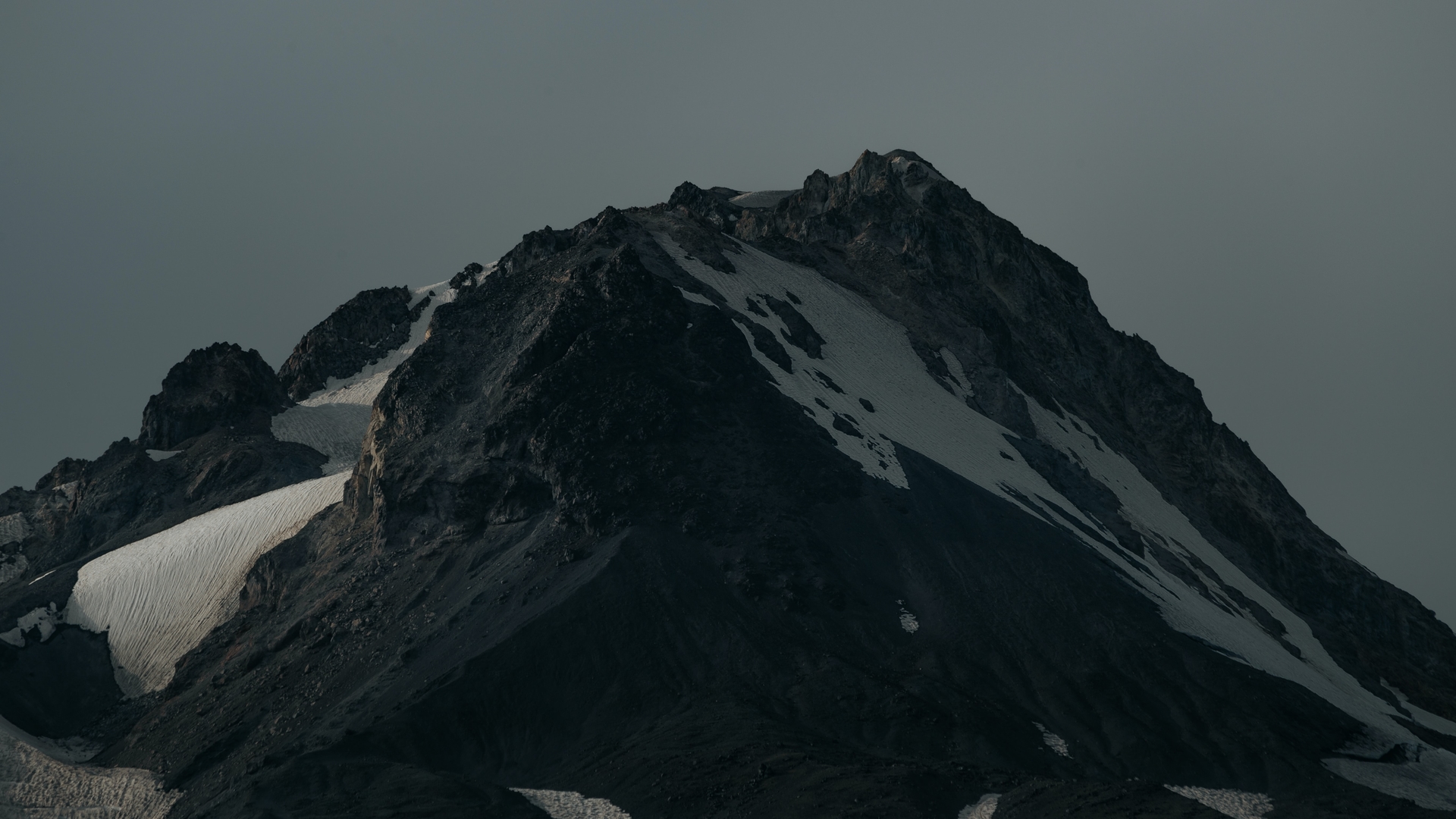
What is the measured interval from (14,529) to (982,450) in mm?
94777

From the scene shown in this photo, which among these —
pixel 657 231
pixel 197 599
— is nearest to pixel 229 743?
pixel 197 599

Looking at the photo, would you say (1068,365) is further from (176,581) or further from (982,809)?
(982,809)

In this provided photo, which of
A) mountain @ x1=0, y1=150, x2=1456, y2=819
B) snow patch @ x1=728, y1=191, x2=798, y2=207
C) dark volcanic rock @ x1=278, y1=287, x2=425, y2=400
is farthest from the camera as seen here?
snow patch @ x1=728, y1=191, x2=798, y2=207

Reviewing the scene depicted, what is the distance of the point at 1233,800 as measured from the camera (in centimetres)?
6000

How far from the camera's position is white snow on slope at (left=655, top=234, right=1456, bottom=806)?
79.3m

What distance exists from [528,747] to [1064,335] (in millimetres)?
90241

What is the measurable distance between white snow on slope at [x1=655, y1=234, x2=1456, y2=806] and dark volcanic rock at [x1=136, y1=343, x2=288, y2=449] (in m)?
58.5

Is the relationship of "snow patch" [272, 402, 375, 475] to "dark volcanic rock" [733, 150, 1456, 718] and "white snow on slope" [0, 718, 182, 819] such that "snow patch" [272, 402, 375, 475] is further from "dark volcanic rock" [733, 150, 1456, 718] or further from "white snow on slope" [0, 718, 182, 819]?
"white snow on slope" [0, 718, 182, 819]

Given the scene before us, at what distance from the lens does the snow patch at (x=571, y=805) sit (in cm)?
5262

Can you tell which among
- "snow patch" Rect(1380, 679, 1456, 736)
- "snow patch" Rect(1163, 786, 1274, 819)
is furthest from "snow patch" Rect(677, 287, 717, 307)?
"snow patch" Rect(1380, 679, 1456, 736)

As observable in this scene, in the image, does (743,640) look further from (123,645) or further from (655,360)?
(123,645)

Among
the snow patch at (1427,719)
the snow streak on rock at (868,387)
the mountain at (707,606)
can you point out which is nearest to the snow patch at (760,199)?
the mountain at (707,606)

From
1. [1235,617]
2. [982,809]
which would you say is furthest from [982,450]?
[982,809]

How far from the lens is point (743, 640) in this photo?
2625 inches
